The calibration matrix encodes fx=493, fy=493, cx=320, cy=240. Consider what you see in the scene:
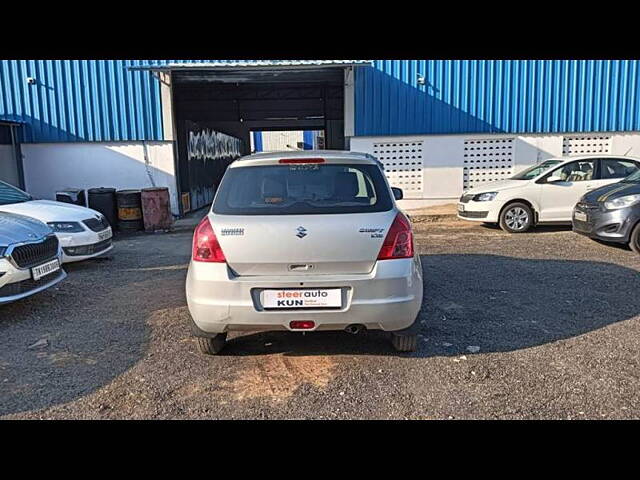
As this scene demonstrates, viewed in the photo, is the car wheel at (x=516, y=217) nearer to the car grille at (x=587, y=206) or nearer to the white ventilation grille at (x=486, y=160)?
the car grille at (x=587, y=206)

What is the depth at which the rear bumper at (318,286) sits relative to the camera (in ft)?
11.8

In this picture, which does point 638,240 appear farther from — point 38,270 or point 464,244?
point 38,270

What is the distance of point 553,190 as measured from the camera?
10.2 metres

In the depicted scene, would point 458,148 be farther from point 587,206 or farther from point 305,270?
point 305,270

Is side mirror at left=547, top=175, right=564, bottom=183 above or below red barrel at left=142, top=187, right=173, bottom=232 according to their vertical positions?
above

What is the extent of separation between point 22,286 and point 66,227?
7.57 ft

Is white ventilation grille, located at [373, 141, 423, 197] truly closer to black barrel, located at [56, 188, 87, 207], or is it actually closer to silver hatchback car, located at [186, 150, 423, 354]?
black barrel, located at [56, 188, 87, 207]

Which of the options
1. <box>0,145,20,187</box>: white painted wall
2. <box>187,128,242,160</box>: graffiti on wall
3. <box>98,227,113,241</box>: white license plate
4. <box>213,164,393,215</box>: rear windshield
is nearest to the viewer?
<box>213,164,393,215</box>: rear windshield

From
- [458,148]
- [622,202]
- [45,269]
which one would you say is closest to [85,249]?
[45,269]

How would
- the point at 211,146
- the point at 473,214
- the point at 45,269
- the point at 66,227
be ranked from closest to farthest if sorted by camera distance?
the point at 45,269
the point at 66,227
the point at 473,214
the point at 211,146

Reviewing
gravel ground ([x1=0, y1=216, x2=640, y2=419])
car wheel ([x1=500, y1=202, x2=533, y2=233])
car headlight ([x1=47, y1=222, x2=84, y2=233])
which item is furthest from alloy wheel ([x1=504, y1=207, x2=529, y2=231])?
car headlight ([x1=47, y1=222, x2=84, y2=233])

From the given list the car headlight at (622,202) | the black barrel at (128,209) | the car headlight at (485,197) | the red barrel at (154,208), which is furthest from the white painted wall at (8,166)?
the car headlight at (622,202)

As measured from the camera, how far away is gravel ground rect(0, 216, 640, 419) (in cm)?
330

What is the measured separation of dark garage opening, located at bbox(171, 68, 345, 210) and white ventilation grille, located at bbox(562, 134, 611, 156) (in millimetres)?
6411
